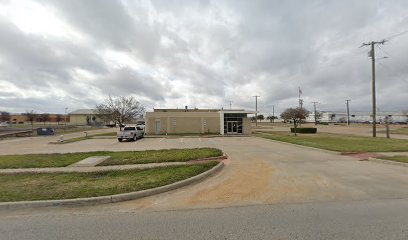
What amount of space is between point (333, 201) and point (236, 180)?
2.98 meters

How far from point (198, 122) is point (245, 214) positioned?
112 ft

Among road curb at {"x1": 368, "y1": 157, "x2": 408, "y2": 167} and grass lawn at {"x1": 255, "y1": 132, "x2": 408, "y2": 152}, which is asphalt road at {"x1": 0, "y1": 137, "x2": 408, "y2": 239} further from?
grass lawn at {"x1": 255, "y1": 132, "x2": 408, "y2": 152}

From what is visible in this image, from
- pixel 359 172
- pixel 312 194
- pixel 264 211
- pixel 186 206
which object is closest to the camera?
pixel 264 211

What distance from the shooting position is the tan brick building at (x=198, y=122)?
125 feet

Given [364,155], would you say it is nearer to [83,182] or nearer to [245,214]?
[245,214]

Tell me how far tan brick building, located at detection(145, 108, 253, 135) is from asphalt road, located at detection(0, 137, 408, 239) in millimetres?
30883

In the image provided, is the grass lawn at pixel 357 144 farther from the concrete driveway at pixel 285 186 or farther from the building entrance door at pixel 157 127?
the building entrance door at pixel 157 127

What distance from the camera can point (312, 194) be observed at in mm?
6391

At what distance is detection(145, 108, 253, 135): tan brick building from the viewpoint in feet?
125

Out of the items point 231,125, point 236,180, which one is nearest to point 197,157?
point 236,180

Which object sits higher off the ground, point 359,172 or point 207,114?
point 207,114

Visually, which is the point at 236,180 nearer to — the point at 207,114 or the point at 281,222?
the point at 281,222

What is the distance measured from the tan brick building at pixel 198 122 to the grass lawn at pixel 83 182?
29.2m

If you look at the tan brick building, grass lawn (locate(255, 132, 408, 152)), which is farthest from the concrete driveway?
the tan brick building
